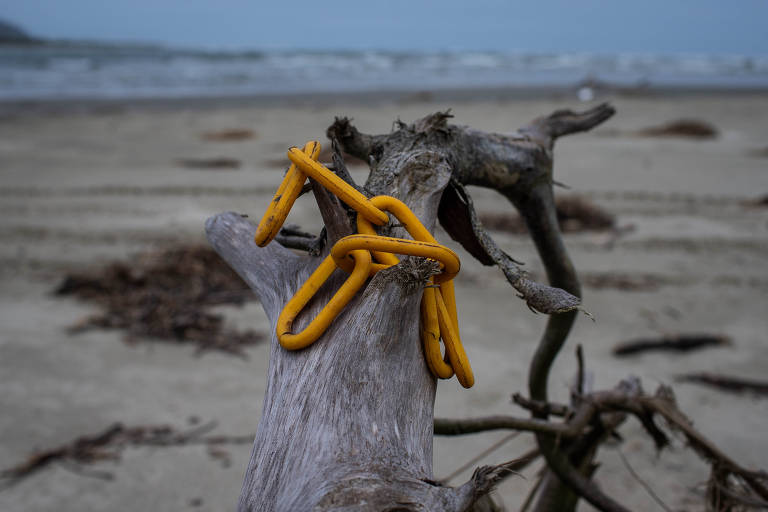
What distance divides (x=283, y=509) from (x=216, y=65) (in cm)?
2752

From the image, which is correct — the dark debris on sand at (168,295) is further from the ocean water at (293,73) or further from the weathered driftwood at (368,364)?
the ocean water at (293,73)

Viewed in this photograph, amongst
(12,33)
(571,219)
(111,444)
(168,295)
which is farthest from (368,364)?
(12,33)

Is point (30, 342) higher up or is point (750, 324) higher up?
point (750, 324)

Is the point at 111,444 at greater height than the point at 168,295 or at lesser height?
lesser

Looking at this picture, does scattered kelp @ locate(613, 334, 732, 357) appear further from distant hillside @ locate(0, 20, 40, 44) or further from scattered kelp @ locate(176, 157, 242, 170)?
distant hillside @ locate(0, 20, 40, 44)

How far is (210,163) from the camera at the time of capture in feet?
27.7

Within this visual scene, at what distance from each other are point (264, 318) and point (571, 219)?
322 centimetres

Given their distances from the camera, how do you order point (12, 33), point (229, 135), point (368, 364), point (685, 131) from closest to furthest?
point (368, 364) < point (685, 131) < point (229, 135) < point (12, 33)

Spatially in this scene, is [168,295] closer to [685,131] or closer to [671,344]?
[671,344]

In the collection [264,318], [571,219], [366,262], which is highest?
[366,262]

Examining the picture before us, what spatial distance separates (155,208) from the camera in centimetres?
641

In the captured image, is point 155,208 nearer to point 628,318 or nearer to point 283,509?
point 628,318

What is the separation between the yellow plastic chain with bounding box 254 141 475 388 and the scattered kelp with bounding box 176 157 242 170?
24.7ft

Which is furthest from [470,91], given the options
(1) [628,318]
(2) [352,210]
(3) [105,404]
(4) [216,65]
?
(2) [352,210]
